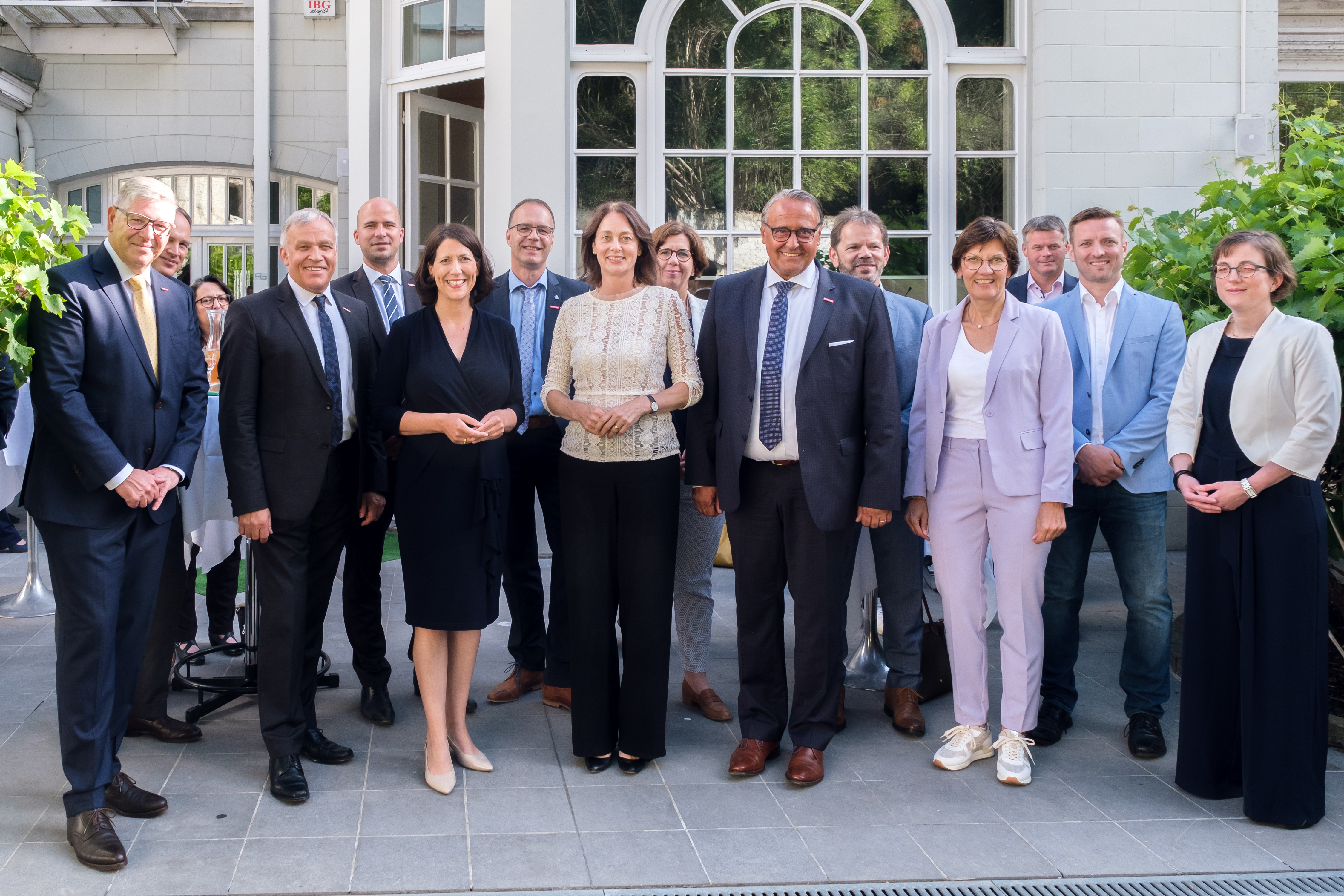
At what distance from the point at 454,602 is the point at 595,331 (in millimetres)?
1004

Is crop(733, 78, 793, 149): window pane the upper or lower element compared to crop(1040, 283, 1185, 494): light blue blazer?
upper

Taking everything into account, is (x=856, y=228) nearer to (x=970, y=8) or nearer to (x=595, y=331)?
(x=595, y=331)

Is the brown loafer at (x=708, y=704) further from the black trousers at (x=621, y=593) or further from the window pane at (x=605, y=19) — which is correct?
the window pane at (x=605, y=19)

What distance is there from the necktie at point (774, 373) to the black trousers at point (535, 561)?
89 cm

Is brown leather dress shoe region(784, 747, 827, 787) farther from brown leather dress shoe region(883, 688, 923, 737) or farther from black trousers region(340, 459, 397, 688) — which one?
black trousers region(340, 459, 397, 688)

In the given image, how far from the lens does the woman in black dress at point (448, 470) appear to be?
3.62 m

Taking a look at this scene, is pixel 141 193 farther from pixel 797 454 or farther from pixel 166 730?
pixel 797 454

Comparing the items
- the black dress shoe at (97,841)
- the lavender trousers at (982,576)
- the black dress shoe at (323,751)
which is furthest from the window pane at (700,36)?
the black dress shoe at (97,841)

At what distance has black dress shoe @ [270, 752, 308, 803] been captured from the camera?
343 cm

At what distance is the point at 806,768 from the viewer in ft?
11.9

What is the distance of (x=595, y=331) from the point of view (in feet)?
12.2

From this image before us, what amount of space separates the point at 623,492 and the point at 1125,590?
1.94 m

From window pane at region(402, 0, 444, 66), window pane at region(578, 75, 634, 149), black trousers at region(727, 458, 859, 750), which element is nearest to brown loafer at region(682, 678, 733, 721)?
black trousers at region(727, 458, 859, 750)

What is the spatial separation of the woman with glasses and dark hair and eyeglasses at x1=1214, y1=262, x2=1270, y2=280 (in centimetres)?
51
